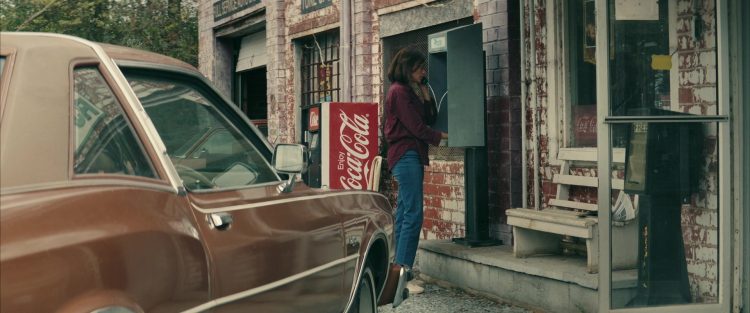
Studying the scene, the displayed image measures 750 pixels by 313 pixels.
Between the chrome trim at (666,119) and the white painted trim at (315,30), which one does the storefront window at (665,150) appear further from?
the white painted trim at (315,30)

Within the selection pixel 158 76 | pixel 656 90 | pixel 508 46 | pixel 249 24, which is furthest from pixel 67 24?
pixel 158 76

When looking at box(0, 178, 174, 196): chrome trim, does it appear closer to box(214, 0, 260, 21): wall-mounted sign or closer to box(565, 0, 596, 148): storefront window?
box(565, 0, 596, 148): storefront window

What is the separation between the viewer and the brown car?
246 centimetres

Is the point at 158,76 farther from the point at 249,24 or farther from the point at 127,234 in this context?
the point at 249,24

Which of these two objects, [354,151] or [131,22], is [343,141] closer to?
[354,151]

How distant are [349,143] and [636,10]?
4.93 meters

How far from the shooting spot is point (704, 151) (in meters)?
6.11

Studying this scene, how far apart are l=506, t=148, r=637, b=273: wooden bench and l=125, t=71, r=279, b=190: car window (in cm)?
322

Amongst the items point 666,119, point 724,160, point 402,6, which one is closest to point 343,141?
point 402,6

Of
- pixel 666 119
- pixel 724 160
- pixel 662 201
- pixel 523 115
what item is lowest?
pixel 662 201

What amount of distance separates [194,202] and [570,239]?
16.2 feet

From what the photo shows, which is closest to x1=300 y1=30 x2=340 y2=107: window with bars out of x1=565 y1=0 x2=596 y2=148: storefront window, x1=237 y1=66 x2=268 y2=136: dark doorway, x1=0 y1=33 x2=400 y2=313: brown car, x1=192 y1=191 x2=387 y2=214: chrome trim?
x1=237 y1=66 x2=268 y2=136: dark doorway

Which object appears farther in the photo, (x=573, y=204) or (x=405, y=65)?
(x=573, y=204)

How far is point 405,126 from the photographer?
736cm
